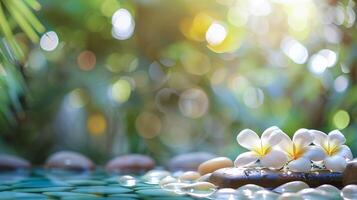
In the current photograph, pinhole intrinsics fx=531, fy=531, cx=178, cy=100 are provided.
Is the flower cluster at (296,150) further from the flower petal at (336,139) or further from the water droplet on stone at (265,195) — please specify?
Result: the water droplet on stone at (265,195)

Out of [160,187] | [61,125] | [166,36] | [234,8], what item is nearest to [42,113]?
[61,125]

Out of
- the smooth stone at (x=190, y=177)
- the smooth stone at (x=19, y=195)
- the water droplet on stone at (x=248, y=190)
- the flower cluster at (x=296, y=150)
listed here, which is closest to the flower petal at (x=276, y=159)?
the flower cluster at (x=296, y=150)

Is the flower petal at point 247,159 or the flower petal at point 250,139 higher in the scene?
the flower petal at point 250,139

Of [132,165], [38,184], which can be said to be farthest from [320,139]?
[132,165]

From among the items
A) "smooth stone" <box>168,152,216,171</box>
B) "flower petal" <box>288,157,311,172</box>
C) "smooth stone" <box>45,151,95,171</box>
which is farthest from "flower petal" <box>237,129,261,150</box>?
"smooth stone" <box>45,151,95,171</box>

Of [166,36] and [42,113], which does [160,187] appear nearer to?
[42,113]

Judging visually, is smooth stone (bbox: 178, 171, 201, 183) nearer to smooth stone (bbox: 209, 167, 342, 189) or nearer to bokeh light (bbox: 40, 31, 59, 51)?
smooth stone (bbox: 209, 167, 342, 189)
